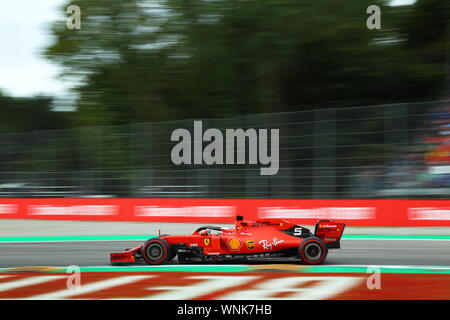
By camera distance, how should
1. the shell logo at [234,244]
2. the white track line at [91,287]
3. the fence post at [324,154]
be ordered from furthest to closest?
the fence post at [324,154] < the shell logo at [234,244] < the white track line at [91,287]

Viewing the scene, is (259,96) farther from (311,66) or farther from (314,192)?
(314,192)

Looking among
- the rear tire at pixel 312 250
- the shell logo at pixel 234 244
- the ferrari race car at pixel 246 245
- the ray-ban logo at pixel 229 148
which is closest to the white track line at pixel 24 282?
the ferrari race car at pixel 246 245

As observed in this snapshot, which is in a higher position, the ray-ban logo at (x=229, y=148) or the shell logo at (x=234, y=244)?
the ray-ban logo at (x=229, y=148)

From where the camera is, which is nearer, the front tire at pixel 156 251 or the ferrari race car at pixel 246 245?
the ferrari race car at pixel 246 245

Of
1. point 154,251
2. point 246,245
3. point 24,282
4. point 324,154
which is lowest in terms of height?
point 24,282

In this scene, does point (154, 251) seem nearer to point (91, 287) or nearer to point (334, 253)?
point (91, 287)

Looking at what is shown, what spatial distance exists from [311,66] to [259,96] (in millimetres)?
2451

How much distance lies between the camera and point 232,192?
54.2 feet

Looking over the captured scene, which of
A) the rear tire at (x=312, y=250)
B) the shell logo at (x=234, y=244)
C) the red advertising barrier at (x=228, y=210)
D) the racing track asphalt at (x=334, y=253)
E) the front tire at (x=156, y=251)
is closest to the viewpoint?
the rear tire at (x=312, y=250)

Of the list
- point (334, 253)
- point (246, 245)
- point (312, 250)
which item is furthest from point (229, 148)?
point (312, 250)

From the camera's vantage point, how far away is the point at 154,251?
890cm

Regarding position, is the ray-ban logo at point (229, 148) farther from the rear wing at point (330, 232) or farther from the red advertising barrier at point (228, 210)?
the rear wing at point (330, 232)

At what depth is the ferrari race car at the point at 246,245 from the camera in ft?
28.3

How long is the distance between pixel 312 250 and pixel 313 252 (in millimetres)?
34
